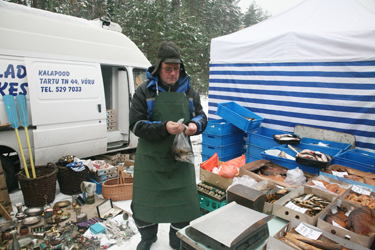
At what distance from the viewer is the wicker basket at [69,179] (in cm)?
392

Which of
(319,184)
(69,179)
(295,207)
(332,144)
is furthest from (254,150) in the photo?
(69,179)

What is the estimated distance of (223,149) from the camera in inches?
201

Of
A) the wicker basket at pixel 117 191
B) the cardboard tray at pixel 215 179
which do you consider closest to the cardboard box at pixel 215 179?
the cardboard tray at pixel 215 179

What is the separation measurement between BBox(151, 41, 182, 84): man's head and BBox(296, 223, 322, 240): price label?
1.60 m

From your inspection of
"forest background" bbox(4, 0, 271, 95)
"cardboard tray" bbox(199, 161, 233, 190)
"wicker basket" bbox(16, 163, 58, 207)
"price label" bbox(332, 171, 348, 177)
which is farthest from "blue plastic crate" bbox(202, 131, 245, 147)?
"forest background" bbox(4, 0, 271, 95)

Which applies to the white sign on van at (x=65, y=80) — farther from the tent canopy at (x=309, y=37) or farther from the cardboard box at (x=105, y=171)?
the tent canopy at (x=309, y=37)

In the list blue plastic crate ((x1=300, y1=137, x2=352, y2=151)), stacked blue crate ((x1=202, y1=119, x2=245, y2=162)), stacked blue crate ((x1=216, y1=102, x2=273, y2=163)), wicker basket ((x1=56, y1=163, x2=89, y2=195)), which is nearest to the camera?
wicker basket ((x1=56, y1=163, x2=89, y2=195))

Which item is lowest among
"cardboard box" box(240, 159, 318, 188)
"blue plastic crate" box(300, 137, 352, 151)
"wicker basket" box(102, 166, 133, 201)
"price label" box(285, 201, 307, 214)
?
"wicker basket" box(102, 166, 133, 201)

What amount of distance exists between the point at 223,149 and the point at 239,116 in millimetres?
817

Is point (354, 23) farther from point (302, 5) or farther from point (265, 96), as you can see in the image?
point (265, 96)

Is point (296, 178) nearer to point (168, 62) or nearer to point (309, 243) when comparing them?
point (309, 243)

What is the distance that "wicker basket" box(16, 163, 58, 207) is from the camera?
345 centimetres

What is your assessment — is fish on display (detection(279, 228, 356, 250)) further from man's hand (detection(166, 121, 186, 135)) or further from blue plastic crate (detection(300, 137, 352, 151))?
blue plastic crate (detection(300, 137, 352, 151))

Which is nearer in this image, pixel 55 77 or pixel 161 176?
pixel 161 176
